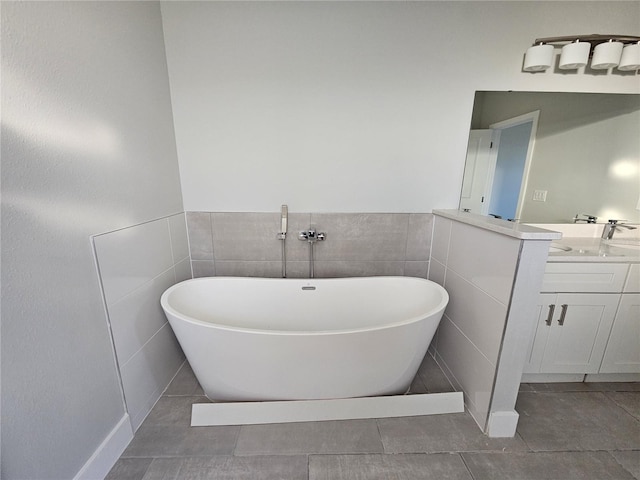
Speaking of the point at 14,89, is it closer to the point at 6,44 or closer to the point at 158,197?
the point at 6,44

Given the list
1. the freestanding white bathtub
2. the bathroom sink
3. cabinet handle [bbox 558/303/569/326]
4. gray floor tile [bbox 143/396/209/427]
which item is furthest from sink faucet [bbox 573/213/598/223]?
gray floor tile [bbox 143/396/209/427]

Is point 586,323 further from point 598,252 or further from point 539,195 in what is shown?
point 539,195

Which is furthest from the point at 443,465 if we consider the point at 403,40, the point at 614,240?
the point at 403,40

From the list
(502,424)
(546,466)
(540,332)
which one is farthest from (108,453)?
(540,332)

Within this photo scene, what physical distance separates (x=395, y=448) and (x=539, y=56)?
244cm

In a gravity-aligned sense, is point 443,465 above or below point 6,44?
below

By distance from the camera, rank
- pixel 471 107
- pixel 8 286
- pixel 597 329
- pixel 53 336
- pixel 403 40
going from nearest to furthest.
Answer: pixel 8 286
pixel 53 336
pixel 597 329
pixel 403 40
pixel 471 107

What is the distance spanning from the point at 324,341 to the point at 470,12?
7.26 ft

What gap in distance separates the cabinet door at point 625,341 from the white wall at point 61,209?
9.19ft

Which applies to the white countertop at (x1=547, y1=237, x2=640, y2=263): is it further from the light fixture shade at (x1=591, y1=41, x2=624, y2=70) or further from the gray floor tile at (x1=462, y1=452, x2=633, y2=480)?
the light fixture shade at (x1=591, y1=41, x2=624, y2=70)

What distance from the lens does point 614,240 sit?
6.21ft

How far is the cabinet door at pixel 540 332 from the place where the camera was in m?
1.51

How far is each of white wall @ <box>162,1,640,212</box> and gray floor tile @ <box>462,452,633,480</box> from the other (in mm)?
1484

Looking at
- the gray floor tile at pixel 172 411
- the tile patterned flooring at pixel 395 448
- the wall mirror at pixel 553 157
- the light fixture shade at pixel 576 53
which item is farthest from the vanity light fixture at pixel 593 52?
the gray floor tile at pixel 172 411
